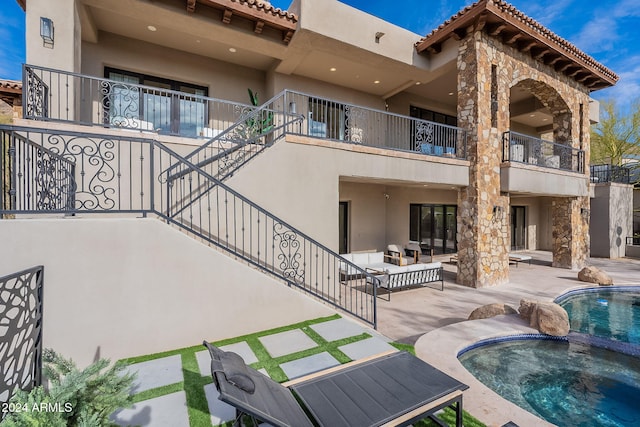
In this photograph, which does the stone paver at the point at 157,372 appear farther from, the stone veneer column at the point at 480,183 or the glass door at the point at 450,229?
the glass door at the point at 450,229

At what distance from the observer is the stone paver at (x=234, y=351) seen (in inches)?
144

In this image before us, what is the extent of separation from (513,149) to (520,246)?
9151 mm

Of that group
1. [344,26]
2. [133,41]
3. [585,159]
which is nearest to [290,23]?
[344,26]

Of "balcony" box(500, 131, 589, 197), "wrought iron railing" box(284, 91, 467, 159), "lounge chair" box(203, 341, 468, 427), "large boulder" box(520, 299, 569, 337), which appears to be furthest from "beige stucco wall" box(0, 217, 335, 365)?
"balcony" box(500, 131, 589, 197)

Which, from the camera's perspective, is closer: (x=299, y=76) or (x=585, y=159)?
(x=299, y=76)

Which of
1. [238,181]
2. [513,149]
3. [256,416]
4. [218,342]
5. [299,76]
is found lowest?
[218,342]

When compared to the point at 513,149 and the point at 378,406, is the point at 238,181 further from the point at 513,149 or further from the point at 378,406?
the point at 513,149

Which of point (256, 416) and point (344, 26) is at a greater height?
point (344, 26)

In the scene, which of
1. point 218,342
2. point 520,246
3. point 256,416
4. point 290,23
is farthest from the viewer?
point 520,246

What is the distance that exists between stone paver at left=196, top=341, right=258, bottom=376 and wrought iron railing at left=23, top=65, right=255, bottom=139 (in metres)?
5.00

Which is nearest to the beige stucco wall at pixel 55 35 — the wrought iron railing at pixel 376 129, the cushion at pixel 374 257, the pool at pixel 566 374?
the wrought iron railing at pixel 376 129

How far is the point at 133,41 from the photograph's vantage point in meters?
8.39

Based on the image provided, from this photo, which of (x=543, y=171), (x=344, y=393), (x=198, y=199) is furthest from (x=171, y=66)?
(x=543, y=171)

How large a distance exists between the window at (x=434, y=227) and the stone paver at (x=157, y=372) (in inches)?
457
